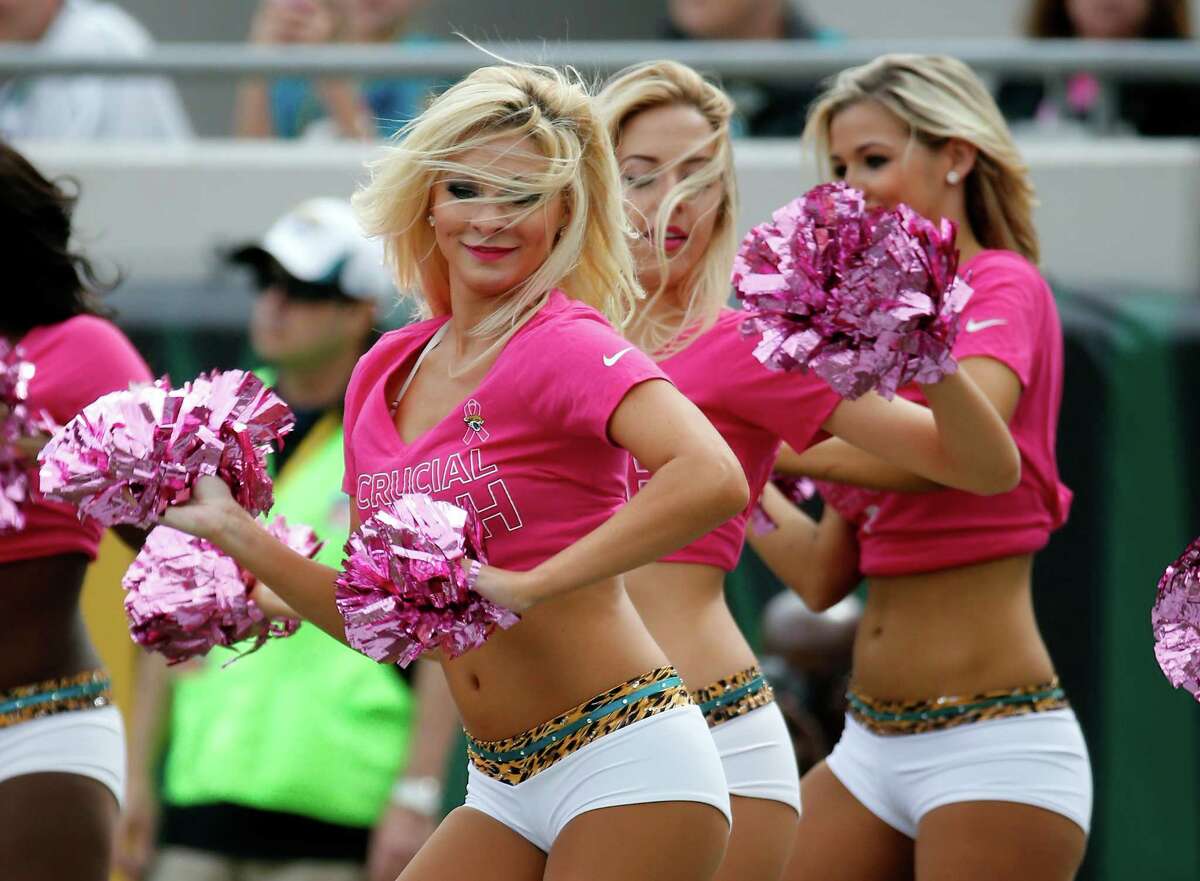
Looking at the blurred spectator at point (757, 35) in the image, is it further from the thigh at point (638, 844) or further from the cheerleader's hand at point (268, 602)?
the thigh at point (638, 844)

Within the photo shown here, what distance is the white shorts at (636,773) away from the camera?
283 cm

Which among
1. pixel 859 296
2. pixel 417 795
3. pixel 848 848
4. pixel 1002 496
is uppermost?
pixel 859 296

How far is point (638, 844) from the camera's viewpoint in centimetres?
281

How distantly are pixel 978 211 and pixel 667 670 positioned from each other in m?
1.37

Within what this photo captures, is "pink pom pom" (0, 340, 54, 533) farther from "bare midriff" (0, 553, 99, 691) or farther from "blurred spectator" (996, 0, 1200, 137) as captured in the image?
"blurred spectator" (996, 0, 1200, 137)

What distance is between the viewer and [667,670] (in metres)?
2.92

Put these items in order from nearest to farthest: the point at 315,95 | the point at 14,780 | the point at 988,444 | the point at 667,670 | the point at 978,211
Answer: the point at 667,670, the point at 988,444, the point at 14,780, the point at 978,211, the point at 315,95

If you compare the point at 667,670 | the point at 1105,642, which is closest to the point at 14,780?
the point at 667,670

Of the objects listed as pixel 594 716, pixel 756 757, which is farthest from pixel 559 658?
pixel 756 757

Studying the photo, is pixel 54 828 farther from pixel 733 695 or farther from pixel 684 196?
pixel 684 196

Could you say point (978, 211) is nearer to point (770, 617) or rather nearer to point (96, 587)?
point (770, 617)

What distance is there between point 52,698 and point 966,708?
1584 millimetres

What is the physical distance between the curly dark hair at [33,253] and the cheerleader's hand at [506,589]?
142 centimetres

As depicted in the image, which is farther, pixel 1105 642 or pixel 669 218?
pixel 1105 642
